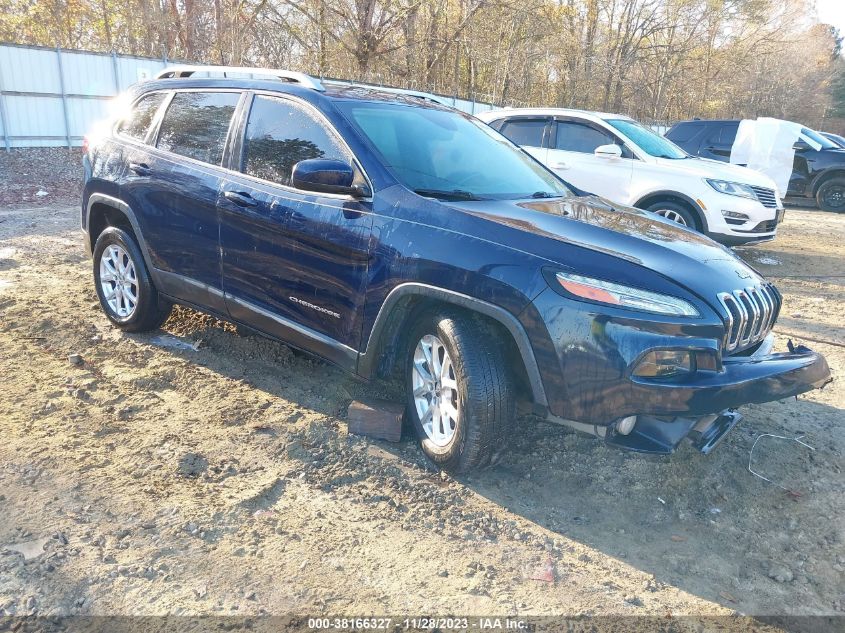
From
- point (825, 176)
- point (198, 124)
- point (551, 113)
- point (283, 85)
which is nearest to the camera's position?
point (283, 85)

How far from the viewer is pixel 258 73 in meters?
4.47

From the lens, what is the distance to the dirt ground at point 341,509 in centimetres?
250

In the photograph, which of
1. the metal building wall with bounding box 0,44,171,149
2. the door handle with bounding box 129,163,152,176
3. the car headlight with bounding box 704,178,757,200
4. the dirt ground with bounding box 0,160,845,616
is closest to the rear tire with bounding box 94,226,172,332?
the dirt ground with bounding box 0,160,845,616

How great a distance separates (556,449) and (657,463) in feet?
1.74

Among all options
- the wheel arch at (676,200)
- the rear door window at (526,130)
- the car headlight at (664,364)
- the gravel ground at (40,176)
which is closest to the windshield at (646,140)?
the wheel arch at (676,200)

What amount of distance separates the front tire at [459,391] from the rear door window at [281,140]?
46.5 inches

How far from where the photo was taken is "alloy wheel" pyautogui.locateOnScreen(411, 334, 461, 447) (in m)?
3.22

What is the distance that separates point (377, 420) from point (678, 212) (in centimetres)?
624

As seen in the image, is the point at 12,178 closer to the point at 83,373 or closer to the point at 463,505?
the point at 83,373

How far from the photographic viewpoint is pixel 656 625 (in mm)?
2396

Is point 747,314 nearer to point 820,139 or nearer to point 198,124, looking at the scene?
point 198,124

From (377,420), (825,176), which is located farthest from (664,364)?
(825,176)

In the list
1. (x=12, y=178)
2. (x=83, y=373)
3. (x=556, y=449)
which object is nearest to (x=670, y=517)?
(x=556, y=449)

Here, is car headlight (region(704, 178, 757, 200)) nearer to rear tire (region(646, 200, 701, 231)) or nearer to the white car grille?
the white car grille
